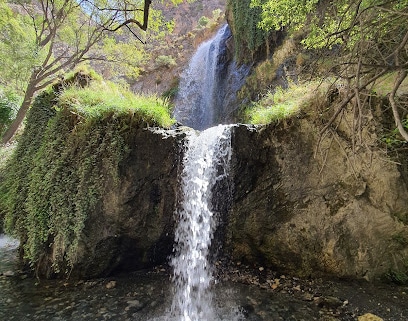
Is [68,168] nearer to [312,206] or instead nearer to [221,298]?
[221,298]

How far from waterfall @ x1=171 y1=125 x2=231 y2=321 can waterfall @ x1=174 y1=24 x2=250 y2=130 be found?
211 inches

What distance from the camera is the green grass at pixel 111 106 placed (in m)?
4.38

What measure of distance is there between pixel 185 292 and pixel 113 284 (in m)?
1.03

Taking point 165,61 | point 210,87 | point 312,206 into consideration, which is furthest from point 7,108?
point 312,206

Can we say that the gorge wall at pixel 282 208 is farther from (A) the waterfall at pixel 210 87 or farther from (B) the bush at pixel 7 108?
(B) the bush at pixel 7 108

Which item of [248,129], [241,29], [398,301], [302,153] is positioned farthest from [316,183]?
[241,29]

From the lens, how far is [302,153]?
13.3 ft

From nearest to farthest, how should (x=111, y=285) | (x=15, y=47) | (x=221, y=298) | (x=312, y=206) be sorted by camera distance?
(x=221, y=298)
(x=111, y=285)
(x=312, y=206)
(x=15, y=47)

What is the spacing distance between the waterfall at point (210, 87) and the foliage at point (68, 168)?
5.68 meters

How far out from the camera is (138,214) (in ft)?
13.7

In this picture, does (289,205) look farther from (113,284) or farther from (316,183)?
(113,284)

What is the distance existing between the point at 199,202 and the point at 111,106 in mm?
2118

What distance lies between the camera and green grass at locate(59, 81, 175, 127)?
4379 mm

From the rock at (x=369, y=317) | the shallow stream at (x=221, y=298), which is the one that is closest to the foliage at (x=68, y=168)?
the shallow stream at (x=221, y=298)
